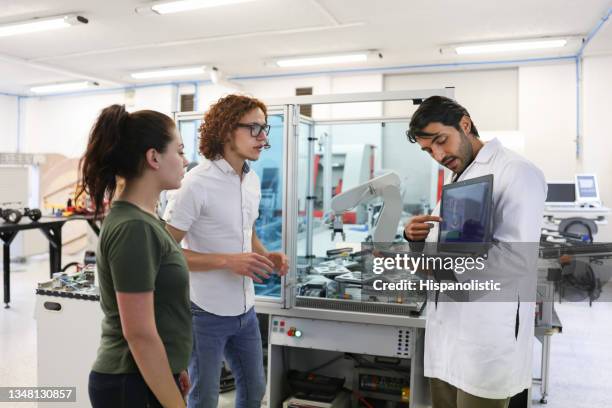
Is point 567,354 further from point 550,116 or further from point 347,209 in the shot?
point 550,116

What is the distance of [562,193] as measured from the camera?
558cm

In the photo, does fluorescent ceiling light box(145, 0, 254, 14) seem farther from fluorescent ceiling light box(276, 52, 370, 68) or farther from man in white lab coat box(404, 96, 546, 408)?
man in white lab coat box(404, 96, 546, 408)

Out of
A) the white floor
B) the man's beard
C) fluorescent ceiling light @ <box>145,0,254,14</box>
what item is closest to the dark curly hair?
the man's beard

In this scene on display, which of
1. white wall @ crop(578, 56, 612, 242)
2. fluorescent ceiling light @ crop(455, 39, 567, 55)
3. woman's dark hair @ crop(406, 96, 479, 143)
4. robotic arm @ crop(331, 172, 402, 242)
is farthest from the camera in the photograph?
white wall @ crop(578, 56, 612, 242)

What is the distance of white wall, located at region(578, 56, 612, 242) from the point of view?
229 inches

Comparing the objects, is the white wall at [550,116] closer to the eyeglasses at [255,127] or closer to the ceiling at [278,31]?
the ceiling at [278,31]

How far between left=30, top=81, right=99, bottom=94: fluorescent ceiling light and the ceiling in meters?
0.89

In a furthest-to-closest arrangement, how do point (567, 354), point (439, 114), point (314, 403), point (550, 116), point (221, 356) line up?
point (550, 116), point (567, 354), point (314, 403), point (221, 356), point (439, 114)

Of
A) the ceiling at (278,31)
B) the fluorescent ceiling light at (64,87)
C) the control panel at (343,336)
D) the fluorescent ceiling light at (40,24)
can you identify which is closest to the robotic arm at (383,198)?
the control panel at (343,336)

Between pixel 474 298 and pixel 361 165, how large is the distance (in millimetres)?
3055

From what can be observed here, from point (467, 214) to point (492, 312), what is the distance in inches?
10.6

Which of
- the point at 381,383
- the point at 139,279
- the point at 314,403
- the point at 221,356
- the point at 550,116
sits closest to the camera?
the point at 139,279

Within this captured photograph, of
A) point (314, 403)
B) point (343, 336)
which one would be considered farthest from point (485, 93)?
point (314, 403)

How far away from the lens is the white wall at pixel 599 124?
19.1 feet
